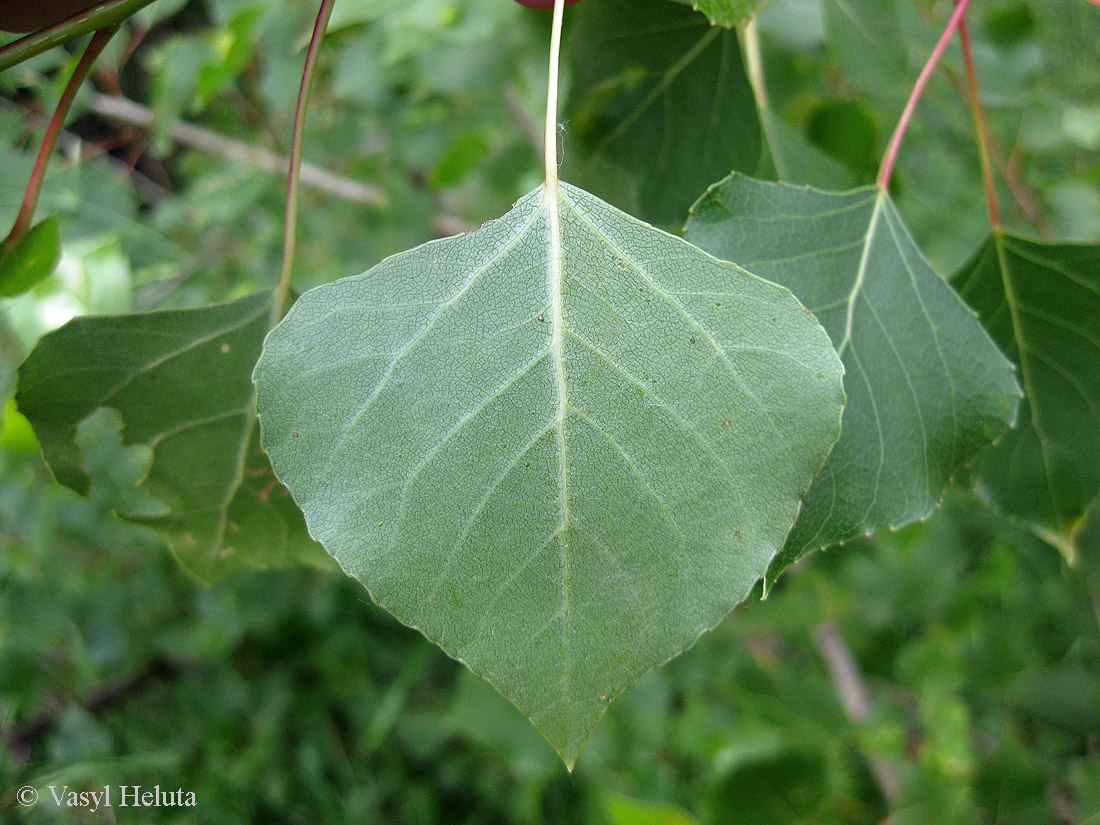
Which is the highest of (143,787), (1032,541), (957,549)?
(1032,541)

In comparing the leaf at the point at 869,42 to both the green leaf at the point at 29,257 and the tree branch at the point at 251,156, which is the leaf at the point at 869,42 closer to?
the green leaf at the point at 29,257

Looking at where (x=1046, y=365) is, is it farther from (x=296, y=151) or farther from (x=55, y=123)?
(x=55, y=123)

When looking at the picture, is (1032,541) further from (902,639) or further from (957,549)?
(902,639)

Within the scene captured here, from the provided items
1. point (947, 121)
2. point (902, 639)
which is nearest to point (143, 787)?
point (902, 639)

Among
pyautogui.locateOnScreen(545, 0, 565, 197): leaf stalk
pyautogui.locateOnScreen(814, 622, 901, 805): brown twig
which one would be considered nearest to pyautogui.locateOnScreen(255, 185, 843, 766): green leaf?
pyautogui.locateOnScreen(545, 0, 565, 197): leaf stalk

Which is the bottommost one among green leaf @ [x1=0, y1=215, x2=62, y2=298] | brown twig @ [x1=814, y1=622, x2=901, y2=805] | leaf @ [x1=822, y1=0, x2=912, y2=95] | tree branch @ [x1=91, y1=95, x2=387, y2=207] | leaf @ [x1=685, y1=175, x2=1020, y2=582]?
brown twig @ [x1=814, y1=622, x2=901, y2=805]

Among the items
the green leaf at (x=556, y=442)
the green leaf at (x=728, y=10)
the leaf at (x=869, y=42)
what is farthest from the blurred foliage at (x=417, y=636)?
the green leaf at (x=556, y=442)

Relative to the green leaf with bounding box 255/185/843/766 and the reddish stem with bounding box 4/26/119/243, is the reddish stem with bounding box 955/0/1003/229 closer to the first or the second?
the green leaf with bounding box 255/185/843/766
